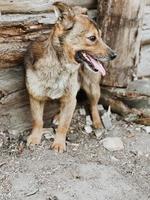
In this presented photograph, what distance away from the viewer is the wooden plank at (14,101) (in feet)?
18.3

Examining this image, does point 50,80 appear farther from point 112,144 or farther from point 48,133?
point 112,144

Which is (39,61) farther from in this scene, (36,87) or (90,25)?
(90,25)

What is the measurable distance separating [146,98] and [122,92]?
0.27 metres

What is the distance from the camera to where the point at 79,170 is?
16.9 ft

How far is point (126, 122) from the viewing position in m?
6.20

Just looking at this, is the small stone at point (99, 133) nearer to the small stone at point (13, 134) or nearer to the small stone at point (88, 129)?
the small stone at point (88, 129)

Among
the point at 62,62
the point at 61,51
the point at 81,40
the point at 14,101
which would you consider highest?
the point at 81,40

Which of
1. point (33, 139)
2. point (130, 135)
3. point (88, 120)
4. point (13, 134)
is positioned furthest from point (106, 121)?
point (13, 134)

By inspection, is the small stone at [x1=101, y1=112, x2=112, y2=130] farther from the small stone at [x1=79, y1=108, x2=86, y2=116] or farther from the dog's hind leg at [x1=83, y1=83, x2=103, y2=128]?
the small stone at [x1=79, y1=108, x2=86, y2=116]

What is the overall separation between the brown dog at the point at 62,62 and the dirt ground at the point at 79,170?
8.1 inches

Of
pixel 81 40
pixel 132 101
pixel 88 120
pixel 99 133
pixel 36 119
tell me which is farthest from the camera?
pixel 88 120

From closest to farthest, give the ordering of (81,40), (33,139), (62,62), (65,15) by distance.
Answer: (65,15), (81,40), (62,62), (33,139)

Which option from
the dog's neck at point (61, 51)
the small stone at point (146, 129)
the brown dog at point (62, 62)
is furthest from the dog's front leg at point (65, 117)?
the small stone at point (146, 129)

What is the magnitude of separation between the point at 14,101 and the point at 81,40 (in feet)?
3.26
